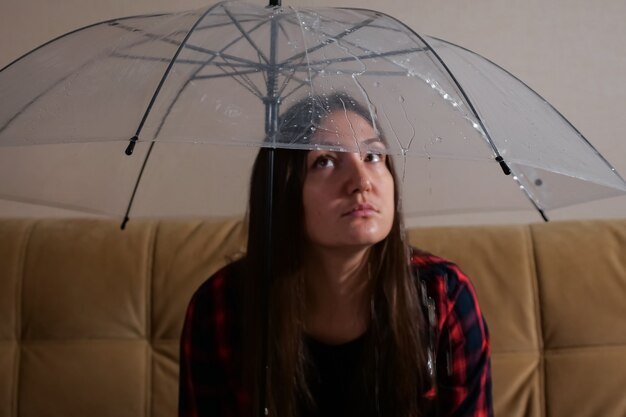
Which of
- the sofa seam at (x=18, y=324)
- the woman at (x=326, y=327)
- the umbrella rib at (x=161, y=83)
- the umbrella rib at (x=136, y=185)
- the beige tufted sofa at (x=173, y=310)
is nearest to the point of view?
the umbrella rib at (x=161, y=83)

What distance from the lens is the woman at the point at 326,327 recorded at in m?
1.09

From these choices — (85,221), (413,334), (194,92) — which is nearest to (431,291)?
(413,334)

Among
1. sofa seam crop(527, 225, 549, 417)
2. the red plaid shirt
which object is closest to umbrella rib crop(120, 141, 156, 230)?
the red plaid shirt

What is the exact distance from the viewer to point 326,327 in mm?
1147

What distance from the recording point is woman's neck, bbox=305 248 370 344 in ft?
3.68

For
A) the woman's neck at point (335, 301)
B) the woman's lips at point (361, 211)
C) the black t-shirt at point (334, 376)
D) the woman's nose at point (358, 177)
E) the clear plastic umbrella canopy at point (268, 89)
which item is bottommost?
the black t-shirt at point (334, 376)

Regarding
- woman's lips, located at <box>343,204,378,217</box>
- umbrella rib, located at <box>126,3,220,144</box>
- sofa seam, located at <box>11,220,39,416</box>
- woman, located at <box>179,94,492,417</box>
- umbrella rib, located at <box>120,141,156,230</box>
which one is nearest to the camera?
umbrella rib, located at <box>126,3,220,144</box>

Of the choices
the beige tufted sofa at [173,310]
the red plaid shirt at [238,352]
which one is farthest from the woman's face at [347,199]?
the beige tufted sofa at [173,310]

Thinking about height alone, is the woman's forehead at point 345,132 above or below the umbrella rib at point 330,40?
below

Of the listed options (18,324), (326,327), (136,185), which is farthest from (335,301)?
(18,324)

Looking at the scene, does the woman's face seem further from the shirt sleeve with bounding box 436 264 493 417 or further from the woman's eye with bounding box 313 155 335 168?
the shirt sleeve with bounding box 436 264 493 417

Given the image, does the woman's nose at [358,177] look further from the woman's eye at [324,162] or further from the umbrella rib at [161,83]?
the umbrella rib at [161,83]

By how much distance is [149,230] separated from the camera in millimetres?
1636

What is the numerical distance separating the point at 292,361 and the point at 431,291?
25cm
